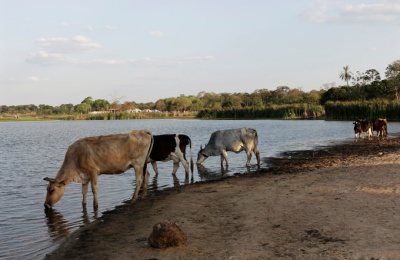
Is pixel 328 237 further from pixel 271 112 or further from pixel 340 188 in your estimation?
pixel 271 112

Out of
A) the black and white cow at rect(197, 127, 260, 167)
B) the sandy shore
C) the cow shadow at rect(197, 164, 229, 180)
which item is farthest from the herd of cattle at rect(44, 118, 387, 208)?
the black and white cow at rect(197, 127, 260, 167)

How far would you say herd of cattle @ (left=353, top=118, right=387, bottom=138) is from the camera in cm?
2803

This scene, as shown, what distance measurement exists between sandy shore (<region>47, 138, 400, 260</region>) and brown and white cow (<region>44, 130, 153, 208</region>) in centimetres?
106

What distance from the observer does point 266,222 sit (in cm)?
693

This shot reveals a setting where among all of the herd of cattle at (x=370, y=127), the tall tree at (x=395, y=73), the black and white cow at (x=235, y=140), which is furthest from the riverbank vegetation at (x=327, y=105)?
the black and white cow at (x=235, y=140)

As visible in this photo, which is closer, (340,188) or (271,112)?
(340,188)

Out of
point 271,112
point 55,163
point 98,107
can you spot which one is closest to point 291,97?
point 271,112

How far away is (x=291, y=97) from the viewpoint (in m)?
130

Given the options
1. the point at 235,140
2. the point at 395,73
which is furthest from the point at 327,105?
the point at 235,140

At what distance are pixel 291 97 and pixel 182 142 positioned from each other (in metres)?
121

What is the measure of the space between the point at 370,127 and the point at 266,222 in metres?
24.2

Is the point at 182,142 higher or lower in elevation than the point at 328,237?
higher

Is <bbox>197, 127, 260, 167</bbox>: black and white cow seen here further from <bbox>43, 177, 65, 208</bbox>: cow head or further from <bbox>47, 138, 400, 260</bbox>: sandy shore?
<bbox>43, 177, 65, 208</bbox>: cow head

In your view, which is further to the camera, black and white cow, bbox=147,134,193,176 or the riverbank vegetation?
the riverbank vegetation
